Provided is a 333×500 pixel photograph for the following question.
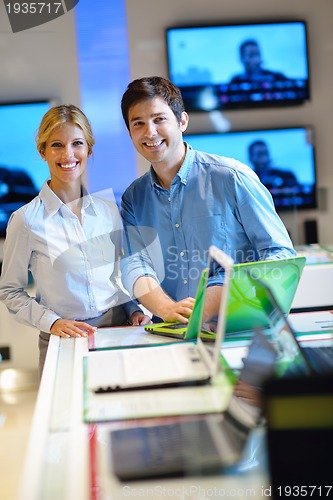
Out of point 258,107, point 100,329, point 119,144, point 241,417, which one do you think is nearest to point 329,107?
point 258,107

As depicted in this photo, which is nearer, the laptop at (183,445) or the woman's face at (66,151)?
the laptop at (183,445)

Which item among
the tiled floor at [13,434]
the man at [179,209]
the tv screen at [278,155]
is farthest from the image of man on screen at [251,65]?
the tiled floor at [13,434]

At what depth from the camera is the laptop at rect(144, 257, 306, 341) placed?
5.59ft

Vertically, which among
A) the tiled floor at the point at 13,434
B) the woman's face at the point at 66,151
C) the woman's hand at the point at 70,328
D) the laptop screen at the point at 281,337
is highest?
the woman's face at the point at 66,151

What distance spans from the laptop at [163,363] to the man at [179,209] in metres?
0.38

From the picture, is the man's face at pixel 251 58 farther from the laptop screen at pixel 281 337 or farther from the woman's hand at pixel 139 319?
the laptop screen at pixel 281 337

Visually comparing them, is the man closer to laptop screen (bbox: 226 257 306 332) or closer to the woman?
the woman

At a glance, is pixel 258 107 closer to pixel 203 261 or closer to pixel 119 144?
pixel 119 144

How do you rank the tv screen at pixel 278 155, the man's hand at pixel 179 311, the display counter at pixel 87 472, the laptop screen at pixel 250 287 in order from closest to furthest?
1. the display counter at pixel 87 472
2. the laptop screen at pixel 250 287
3. the man's hand at pixel 179 311
4. the tv screen at pixel 278 155

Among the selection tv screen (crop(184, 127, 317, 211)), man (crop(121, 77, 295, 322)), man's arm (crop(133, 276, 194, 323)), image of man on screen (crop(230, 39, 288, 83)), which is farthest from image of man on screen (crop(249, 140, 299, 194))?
man's arm (crop(133, 276, 194, 323))

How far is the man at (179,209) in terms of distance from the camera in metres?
2.26

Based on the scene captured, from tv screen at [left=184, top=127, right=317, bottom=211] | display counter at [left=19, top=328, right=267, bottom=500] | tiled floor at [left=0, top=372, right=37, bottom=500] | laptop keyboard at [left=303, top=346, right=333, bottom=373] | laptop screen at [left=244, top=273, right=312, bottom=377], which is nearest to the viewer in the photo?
display counter at [left=19, top=328, right=267, bottom=500]

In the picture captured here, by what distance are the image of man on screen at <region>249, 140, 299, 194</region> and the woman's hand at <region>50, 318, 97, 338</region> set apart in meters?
2.25

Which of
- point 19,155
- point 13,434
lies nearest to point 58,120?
point 13,434
